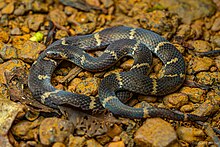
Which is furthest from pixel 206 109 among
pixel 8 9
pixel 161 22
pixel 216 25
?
pixel 8 9

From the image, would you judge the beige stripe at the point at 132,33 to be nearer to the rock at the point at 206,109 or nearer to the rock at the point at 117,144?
the rock at the point at 206,109

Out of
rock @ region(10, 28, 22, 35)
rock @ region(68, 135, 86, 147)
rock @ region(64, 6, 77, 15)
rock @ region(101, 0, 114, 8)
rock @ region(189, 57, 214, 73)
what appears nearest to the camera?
rock @ region(68, 135, 86, 147)

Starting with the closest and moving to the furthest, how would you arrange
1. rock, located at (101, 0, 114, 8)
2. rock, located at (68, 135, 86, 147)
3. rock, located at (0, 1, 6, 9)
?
1. rock, located at (68, 135, 86, 147)
2. rock, located at (0, 1, 6, 9)
3. rock, located at (101, 0, 114, 8)

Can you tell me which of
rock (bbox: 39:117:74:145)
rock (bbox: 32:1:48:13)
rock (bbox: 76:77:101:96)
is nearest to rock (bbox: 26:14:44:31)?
rock (bbox: 32:1:48:13)

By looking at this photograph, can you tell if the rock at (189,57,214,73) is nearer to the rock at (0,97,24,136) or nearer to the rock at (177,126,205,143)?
the rock at (177,126,205,143)

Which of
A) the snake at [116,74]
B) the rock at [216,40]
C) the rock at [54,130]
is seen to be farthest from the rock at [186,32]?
the rock at [54,130]

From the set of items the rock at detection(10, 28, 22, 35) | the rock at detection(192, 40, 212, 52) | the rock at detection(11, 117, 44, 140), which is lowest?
the rock at detection(11, 117, 44, 140)
